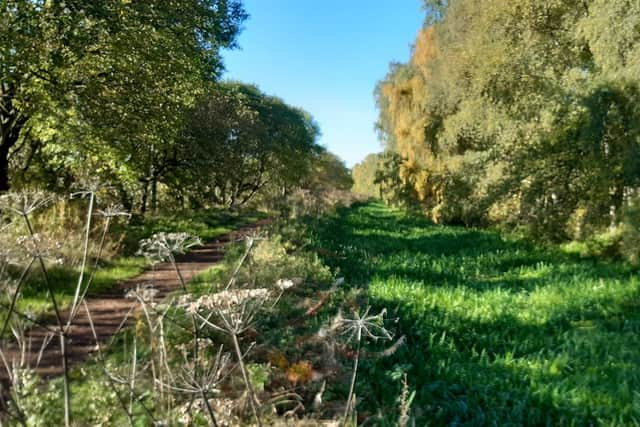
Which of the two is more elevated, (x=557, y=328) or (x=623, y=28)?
(x=623, y=28)

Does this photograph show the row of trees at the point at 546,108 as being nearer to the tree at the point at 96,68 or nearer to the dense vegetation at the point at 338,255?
the dense vegetation at the point at 338,255

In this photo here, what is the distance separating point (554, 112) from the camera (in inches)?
506

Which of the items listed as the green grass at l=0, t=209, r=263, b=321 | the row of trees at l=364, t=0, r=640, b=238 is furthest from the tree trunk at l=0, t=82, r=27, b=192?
the row of trees at l=364, t=0, r=640, b=238

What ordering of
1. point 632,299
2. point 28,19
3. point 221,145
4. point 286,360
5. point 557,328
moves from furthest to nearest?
point 221,145
point 28,19
point 632,299
point 557,328
point 286,360

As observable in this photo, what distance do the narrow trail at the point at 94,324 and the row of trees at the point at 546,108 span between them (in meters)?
9.68

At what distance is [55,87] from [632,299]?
1326 cm

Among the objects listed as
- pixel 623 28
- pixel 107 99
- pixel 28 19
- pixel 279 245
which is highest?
pixel 623 28

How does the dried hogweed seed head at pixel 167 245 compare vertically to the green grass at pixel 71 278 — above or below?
above

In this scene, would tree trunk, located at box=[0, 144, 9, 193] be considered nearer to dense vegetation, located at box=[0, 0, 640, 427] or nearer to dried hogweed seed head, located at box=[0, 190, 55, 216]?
dense vegetation, located at box=[0, 0, 640, 427]

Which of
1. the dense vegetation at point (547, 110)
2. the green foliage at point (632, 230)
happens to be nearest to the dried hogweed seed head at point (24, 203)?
the green foliage at point (632, 230)

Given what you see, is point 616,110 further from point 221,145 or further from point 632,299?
point 221,145

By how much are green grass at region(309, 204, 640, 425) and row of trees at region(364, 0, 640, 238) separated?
248 cm

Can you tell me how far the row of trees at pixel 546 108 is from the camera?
11.3 metres

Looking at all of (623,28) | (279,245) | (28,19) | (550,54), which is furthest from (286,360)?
(550,54)
